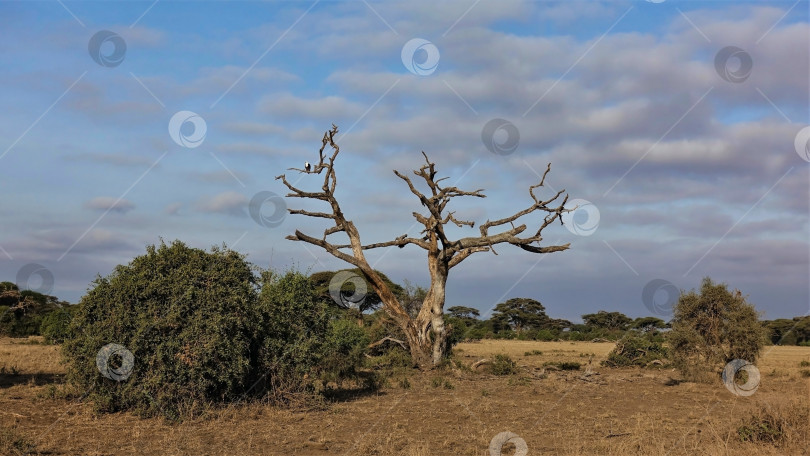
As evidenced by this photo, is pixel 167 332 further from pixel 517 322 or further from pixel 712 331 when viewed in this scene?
pixel 517 322

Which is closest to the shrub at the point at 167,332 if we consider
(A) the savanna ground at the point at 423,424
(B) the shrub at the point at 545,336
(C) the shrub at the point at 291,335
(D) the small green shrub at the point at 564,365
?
(A) the savanna ground at the point at 423,424

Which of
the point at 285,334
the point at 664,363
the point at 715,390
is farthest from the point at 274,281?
the point at 664,363

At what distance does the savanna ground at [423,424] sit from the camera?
10805mm

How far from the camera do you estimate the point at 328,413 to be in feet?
49.4

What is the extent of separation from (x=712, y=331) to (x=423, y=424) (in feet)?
43.9

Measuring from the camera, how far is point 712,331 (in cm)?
2252

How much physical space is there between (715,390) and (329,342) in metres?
12.4

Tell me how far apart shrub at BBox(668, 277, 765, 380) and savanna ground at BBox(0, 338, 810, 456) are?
184 centimetres

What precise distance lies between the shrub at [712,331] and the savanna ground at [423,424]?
184 cm

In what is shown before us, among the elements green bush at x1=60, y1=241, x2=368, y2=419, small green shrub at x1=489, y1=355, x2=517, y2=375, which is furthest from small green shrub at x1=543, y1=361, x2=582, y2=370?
green bush at x1=60, y1=241, x2=368, y2=419

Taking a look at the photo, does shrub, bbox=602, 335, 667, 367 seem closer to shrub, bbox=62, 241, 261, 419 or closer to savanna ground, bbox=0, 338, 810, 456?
savanna ground, bbox=0, 338, 810, 456

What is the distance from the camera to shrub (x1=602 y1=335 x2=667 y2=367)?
31.2 meters

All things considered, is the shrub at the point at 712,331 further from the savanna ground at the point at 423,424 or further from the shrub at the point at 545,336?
the shrub at the point at 545,336

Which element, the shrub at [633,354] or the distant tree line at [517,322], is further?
the distant tree line at [517,322]
